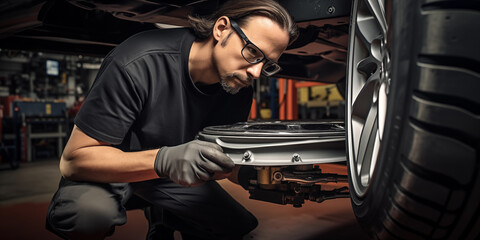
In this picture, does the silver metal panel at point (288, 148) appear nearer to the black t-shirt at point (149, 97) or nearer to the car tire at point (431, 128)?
the car tire at point (431, 128)

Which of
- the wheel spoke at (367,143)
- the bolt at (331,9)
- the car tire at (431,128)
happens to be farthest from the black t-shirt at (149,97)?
the car tire at (431,128)

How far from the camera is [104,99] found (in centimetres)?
106

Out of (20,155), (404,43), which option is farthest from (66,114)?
(404,43)

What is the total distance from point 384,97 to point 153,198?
0.98 metres

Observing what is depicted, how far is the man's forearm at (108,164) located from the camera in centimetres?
103

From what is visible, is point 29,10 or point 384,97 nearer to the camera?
point 384,97

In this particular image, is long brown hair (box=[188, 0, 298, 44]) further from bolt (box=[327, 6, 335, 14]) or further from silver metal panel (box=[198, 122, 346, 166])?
silver metal panel (box=[198, 122, 346, 166])

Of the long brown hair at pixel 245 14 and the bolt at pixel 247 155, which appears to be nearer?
the bolt at pixel 247 155

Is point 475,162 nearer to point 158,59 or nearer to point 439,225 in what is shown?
point 439,225

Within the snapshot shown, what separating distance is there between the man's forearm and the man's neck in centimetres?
36

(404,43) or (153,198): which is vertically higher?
(404,43)

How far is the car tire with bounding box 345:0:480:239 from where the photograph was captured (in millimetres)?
493

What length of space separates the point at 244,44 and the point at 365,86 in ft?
1.44

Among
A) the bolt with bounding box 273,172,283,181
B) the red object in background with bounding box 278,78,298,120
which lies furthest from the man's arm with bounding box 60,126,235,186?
the red object in background with bounding box 278,78,298,120
